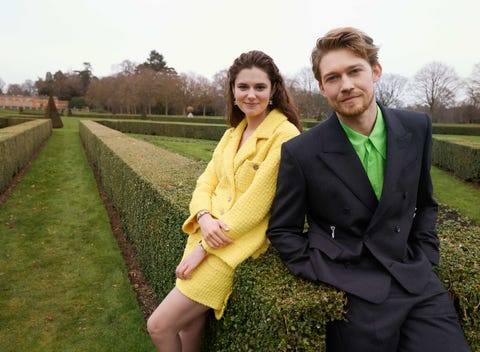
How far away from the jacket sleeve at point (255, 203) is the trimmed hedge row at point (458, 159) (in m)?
13.4

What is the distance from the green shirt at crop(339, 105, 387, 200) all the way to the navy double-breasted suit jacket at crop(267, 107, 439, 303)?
0.06 meters

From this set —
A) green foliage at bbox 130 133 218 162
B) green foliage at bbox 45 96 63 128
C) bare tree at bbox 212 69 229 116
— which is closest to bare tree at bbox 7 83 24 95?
bare tree at bbox 212 69 229 116

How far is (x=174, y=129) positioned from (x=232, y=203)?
29226 mm

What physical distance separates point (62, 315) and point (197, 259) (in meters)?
3.36

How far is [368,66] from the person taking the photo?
2.11 metres

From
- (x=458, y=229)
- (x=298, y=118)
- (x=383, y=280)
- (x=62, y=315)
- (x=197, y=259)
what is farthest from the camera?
(x=62, y=315)

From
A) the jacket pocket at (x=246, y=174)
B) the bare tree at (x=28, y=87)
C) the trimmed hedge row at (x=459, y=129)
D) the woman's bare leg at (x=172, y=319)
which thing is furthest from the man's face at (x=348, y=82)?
the bare tree at (x=28, y=87)

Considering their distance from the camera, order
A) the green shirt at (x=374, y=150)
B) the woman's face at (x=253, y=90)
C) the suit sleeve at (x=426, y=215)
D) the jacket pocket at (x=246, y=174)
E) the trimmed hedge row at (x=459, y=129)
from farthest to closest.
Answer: the trimmed hedge row at (x=459, y=129), the woman's face at (x=253, y=90), the jacket pocket at (x=246, y=174), the suit sleeve at (x=426, y=215), the green shirt at (x=374, y=150)

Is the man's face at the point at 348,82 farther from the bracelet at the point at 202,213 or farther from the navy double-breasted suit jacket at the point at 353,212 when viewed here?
the bracelet at the point at 202,213

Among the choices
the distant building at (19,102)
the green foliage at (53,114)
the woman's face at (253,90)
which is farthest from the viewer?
the distant building at (19,102)

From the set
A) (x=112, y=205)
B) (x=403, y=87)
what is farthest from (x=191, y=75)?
(x=112, y=205)

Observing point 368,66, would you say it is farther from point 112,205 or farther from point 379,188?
point 112,205

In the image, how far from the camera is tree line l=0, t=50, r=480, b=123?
55.1 meters

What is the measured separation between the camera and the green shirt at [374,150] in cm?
210
